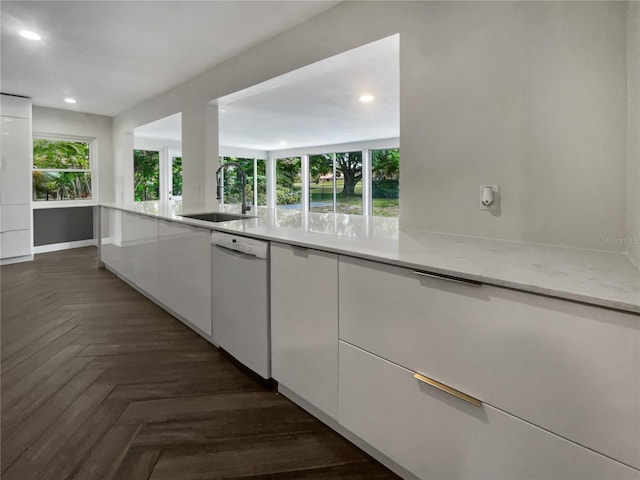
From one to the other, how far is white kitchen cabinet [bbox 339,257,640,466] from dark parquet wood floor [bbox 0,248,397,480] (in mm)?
510

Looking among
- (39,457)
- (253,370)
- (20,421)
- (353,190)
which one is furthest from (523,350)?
(353,190)

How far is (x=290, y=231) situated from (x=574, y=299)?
4.28 feet

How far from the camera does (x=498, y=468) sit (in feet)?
3.24

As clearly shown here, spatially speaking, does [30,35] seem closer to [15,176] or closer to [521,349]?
[15,176]

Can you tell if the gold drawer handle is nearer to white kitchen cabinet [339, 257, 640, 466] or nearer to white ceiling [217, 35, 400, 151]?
white kitchen cabinet [339, 257, 640, 466]

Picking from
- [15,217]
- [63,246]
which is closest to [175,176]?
[63,246]

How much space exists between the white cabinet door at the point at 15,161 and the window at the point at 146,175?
7.40 ft

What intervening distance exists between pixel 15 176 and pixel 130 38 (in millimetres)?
3532

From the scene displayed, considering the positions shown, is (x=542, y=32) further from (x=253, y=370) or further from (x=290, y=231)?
(x=253, y=370)

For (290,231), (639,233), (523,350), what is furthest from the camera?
(290,231)

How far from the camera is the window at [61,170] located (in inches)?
230

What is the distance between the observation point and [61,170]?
20.0 feet

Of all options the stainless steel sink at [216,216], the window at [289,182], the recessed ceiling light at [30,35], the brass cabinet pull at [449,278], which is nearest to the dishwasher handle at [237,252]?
the stainless steel sink at [216,216]

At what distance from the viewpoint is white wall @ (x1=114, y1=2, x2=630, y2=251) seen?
132cm
